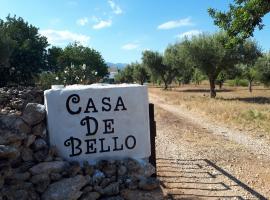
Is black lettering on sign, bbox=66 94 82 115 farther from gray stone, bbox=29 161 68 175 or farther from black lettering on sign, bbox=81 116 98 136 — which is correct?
gray stone, bbox=29 161 68 175

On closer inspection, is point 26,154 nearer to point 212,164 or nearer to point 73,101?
point 73,101

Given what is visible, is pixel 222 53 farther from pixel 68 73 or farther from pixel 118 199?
pixel 118 199

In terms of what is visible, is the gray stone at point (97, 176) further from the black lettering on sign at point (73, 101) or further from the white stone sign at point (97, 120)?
the black lettering on sign at point (73, 101)

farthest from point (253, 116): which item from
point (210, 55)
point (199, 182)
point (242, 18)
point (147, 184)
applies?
point (210, 55)

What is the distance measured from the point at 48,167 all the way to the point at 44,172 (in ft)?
0.24

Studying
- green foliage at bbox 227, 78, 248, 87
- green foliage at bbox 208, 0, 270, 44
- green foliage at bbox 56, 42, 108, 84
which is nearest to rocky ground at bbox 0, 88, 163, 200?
green foliage at bbox 208, 0, 270, 44

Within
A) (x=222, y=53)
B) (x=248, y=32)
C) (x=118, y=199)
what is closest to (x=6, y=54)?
(x=222, y=53)

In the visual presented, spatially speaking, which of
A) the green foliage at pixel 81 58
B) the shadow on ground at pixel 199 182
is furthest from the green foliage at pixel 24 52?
the shadow on ground at pixel 199 182

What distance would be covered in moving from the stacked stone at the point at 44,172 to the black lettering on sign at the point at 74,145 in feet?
0.55

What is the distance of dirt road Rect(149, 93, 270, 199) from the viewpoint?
746 centimetres

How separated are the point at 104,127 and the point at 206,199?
260cm

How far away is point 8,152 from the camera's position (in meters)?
4.46

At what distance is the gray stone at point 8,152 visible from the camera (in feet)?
14.5

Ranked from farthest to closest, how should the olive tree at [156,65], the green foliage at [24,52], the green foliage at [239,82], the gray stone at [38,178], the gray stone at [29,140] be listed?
the green foliage at [239,82] < the olive tree at [156,65] < the green foliage at [24,52] < the gray stone at [29,140] < the gray stone at [38,178]
